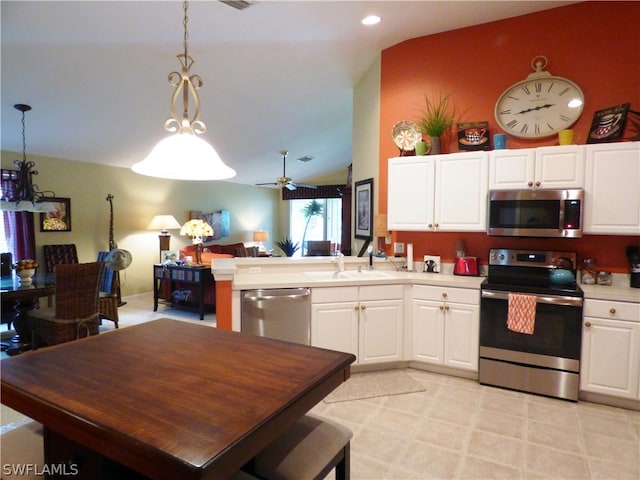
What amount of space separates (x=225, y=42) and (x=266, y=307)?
2397 millimetres

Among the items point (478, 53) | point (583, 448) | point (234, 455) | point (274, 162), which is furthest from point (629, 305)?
point (274, 162)

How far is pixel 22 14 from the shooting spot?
2629mm

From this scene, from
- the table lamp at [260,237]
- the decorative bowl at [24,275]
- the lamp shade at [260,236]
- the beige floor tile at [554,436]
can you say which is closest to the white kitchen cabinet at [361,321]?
the beige floor tile at [554,436]

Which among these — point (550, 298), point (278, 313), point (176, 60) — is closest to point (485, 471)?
point (550, 298)

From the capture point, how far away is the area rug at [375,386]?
9.37 feet

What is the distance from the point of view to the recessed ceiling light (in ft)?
10.3

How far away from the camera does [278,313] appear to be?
2973 mm

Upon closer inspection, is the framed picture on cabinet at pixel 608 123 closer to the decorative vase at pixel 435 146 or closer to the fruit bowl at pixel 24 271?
the decorative vase at pixel 435 146

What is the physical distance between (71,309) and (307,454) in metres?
3.24

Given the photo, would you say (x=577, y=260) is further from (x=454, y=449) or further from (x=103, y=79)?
(x=103, y=79)

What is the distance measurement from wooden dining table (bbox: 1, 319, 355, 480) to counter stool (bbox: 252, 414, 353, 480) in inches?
8.5

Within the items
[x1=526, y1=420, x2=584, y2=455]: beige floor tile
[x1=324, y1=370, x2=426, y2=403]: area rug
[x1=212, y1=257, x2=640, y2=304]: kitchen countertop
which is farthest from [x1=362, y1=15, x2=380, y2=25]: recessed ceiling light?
[x1=526, y1=420, x2=584, y2=455]: beige floor tile

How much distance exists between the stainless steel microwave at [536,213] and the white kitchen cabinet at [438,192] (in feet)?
0.44

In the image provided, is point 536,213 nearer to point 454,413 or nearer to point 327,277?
point 454,413
